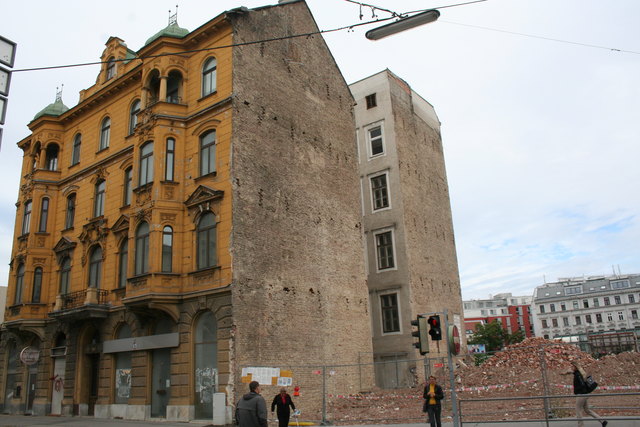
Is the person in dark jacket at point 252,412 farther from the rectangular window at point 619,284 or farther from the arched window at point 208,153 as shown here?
the rectangular window at point 619,284

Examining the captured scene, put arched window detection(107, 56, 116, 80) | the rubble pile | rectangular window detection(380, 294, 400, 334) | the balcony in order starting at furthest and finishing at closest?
rectangular window detection(380, 294, 400, 334)
arched window detection(107, 56, 116, 80)
the balcony
the rubble pile

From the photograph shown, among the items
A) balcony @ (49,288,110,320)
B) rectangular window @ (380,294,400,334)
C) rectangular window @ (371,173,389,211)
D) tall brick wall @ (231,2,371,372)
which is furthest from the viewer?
rectangular window @ (371,173,389,211)

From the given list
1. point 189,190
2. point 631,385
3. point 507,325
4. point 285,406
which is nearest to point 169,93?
point 189,190

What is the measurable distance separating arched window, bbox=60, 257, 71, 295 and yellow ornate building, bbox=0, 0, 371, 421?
0.08 m

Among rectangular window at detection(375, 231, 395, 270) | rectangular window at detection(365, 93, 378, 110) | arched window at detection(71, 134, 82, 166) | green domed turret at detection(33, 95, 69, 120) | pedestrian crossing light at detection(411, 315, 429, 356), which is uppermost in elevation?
rectangular window at detection(365, 93, 378, 110)

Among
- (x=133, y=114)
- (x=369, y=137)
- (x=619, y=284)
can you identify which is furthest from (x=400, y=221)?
(x=619, y=284)

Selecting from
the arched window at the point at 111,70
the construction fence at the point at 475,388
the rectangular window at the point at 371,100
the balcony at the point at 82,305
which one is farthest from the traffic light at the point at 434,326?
the rectangular window at the point at 371,100

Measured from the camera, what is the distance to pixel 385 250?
104 feet

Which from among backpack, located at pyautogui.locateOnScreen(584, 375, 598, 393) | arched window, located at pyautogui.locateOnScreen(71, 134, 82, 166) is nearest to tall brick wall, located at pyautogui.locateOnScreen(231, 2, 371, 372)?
backpack, located at pyautogui.locateOnScreen(584, 375, 598, 393)

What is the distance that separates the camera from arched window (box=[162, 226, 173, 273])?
21.2 meters

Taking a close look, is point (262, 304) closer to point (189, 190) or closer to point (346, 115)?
point (189, 190)

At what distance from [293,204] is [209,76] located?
21.1 ft

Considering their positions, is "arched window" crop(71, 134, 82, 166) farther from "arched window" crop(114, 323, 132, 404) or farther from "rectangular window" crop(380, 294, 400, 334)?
"rectangular window" crop(380, 294, 400, 334)

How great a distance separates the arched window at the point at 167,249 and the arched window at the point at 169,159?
220 centimetres
